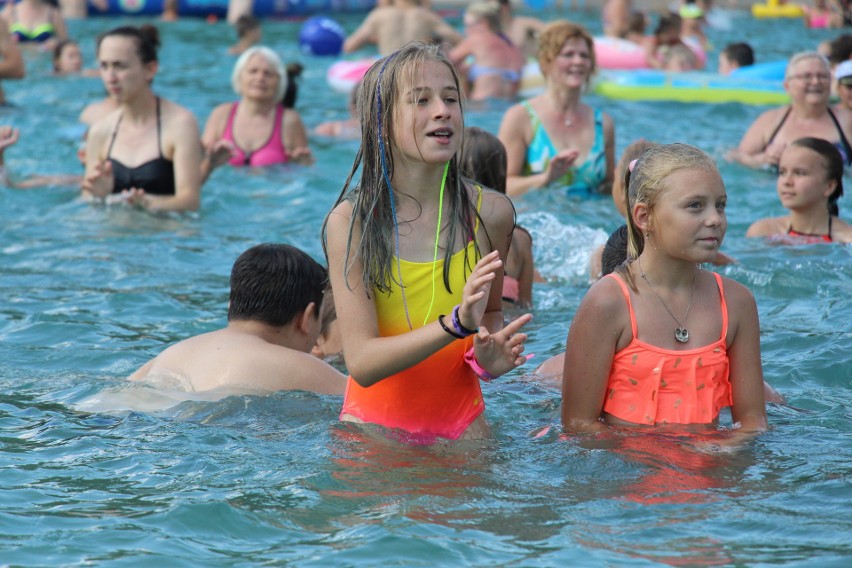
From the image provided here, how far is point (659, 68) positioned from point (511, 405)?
1283 cm

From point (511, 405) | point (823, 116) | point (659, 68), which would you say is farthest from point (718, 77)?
point (511, 405)

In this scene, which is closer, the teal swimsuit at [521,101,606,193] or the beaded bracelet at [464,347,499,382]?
the beaded bracelet at [464,347,499,382]

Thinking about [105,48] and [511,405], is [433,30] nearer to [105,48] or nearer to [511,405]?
[105,48]

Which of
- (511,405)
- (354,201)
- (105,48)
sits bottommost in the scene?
(511,405)

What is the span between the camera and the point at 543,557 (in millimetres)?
3369

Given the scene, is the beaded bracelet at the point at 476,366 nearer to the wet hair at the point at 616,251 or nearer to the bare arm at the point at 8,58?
the wet hair at the point at 616,251

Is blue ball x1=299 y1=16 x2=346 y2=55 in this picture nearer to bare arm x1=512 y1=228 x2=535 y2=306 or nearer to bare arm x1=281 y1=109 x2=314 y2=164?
bare arm x1=281 y1=109 x2=314 y2=164

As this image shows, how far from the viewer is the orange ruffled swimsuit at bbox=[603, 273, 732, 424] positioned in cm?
389

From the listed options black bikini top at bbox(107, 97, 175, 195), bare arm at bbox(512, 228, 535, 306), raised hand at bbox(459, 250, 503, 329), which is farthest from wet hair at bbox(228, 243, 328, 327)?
black bikini top at bbox(107, 97, 175, 195)

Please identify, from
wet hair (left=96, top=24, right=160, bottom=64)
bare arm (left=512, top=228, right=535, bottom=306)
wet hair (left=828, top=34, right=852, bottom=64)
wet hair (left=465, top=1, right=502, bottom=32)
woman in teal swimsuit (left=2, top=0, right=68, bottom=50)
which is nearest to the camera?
bare arm (left=512, top=228, right=535, bottom=306)

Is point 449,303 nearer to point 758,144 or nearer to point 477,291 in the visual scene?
point 477,291

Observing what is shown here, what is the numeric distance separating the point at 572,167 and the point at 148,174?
324 cm

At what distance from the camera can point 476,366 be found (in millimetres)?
3633

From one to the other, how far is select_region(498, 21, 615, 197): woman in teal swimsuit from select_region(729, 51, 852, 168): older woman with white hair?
1.66 metres
